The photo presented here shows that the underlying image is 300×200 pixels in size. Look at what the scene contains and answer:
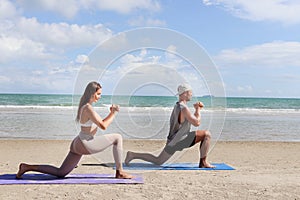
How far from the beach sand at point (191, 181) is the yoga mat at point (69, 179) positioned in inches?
6.4

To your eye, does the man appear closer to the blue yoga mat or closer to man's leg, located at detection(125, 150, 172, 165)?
man's leg, located at detection(125, 150, 172, 165)

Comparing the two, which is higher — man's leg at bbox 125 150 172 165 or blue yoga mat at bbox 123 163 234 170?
man's leg at bbox 125 150 172 165

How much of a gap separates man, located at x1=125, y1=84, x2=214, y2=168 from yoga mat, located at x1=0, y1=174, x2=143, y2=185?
42.2 inches

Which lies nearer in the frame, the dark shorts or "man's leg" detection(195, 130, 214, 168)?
the dark shorts

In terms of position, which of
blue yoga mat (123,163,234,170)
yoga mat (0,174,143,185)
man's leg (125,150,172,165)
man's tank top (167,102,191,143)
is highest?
man's tank top (167,102,191,143)

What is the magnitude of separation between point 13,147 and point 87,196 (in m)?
6.51

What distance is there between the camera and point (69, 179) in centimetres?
601

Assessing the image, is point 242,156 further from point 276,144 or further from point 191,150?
point 276,144

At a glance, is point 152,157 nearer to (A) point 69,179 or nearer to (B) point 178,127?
(B) point 178,127

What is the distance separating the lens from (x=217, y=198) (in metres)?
5.18

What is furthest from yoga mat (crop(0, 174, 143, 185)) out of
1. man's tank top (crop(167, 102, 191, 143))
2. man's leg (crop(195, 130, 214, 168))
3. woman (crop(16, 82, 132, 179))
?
man's leg (crop(195, 130, 214, 168))

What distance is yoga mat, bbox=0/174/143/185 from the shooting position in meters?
5.81

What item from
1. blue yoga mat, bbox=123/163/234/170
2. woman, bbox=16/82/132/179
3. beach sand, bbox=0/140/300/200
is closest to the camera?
beach sand, bbox=0/140/300/200

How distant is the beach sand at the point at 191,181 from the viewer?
5.27 m
